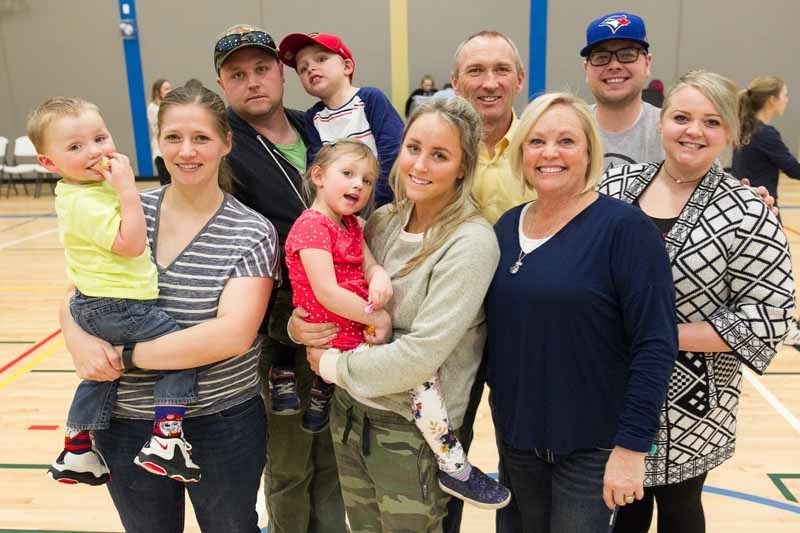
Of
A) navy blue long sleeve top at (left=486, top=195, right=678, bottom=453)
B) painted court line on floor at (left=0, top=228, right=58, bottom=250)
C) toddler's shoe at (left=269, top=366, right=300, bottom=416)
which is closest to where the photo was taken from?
navy blue long sleeve top at (left=486, top=195, right=678, bottom=453)

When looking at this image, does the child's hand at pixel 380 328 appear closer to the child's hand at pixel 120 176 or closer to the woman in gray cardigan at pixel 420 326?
the woman in gray cardigan at pixel 420 326

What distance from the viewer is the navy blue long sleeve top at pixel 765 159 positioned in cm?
433

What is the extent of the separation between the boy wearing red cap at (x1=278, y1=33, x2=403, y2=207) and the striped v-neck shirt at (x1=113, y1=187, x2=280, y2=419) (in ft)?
2.25

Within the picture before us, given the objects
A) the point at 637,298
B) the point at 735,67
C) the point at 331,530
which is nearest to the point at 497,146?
the point at 637,298

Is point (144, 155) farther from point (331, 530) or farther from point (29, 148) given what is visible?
point (331, 530)

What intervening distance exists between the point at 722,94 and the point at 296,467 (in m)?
1.90

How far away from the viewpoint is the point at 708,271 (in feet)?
5.46

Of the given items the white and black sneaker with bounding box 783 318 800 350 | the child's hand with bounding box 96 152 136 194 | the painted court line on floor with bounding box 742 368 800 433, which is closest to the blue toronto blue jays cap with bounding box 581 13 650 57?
the child's hand with bounding box 96 152 136 194

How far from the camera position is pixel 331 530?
2.51 meters

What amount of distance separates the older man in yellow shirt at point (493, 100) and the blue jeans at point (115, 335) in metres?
1.03

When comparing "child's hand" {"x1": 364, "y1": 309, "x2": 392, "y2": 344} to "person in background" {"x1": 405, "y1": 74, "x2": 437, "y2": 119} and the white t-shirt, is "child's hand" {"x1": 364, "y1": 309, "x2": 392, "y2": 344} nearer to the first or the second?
the white t-shirt

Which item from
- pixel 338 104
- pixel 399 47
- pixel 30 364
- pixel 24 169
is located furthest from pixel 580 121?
pixel 24 169

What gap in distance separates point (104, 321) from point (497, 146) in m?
1.32

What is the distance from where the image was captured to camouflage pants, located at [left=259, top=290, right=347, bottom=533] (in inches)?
88.5
